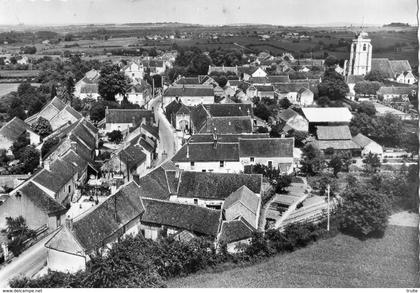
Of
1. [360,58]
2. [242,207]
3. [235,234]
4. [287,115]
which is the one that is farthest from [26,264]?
[360,58]

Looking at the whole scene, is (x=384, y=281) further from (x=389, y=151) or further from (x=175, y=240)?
(x=389, y=151)

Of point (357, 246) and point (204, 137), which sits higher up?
point (204, 137)

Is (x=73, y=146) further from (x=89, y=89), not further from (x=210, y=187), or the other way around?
(x=89, y=89)

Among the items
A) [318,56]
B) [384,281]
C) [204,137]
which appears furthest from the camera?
[318,56]

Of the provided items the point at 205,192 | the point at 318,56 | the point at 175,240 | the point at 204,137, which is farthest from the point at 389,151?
the point at 318,56

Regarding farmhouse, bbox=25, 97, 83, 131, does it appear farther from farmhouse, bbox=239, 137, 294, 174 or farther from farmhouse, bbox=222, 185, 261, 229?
farmhouse, bbox=222, 185, 261, 229

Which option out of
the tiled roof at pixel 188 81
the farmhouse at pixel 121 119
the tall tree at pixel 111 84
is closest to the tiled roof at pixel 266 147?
the farmhouse at pixel 121 119

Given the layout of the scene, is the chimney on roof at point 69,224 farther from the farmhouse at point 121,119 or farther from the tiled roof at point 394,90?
the tiled roof at point 394,90
